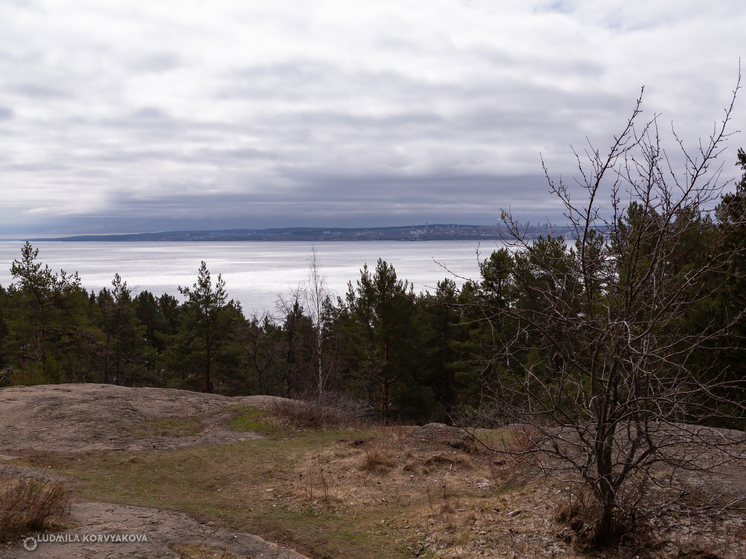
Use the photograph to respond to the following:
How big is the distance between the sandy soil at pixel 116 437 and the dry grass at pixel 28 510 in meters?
0.23

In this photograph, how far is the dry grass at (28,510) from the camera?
180 inches

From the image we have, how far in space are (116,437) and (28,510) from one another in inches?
243

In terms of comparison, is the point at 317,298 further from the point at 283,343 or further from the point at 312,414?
the point at 312,414

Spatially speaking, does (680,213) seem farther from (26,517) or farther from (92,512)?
(92,512)

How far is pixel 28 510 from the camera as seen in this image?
4.82 metres

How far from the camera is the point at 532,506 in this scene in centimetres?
647

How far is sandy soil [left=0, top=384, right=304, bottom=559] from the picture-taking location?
5.00m

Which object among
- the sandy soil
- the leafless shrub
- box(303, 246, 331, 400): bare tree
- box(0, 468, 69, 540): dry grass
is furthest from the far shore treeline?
box(0, 468, 69, 540): dry grass

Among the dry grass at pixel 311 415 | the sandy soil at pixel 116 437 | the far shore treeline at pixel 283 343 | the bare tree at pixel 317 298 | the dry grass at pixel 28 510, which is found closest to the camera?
the dry grass at pixel 28 510

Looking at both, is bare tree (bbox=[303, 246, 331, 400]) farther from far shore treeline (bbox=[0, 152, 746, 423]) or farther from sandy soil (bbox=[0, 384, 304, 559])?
sandy soil (bbox=[0, 384, 304, 559])

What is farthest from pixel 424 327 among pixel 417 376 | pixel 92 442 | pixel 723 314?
pixel 92 442

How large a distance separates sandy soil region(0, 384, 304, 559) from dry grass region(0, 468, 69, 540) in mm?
231

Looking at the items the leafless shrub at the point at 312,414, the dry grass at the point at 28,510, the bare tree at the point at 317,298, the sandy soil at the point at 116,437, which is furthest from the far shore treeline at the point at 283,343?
the dry grass at the point at 28,510

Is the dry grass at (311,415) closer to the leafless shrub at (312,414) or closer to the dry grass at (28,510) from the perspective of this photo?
the leafless shrub at (312,414)
